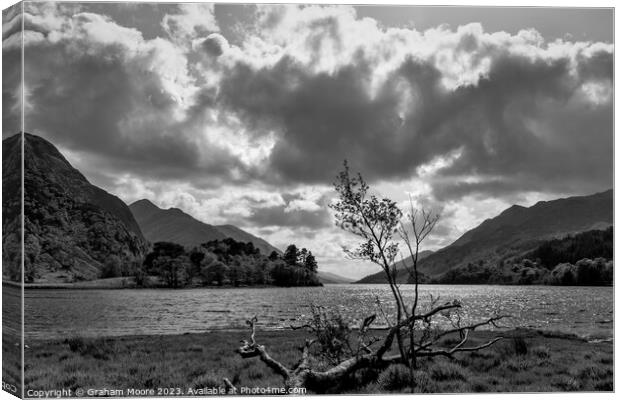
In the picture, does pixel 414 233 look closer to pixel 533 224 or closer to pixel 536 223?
pixel 533 224

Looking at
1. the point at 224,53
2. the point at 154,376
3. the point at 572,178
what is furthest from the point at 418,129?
the point at 154,376

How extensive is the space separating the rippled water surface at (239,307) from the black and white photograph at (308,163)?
27 centimetres

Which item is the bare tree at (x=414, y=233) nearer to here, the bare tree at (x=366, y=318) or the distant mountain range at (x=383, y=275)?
the bare tree at (x=366, y=318)

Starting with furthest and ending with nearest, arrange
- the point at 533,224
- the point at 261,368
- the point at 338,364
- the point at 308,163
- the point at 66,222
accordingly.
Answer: the point at 533,224
the point at 66,222
the point at 308,163
the point at 261,368
the point at 338,364

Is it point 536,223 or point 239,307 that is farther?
point 239,307

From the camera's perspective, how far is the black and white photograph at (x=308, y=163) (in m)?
11.5

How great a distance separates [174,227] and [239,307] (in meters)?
7.45

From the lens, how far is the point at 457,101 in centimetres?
1295

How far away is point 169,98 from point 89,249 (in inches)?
192

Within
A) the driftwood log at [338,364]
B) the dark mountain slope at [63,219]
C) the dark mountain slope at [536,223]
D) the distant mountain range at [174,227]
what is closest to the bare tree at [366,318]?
the driftwood log at [338,364]

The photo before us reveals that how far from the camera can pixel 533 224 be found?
14.1m

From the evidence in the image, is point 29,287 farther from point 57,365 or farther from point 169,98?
point 169,98

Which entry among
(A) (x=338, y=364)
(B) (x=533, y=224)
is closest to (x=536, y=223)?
(B) (x=533, y=224)

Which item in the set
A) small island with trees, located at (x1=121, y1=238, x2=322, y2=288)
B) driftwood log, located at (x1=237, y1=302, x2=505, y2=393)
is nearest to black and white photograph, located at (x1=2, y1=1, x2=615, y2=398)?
driftwood log, located at (x1=237, y1=302, x2=505, y2=393)
